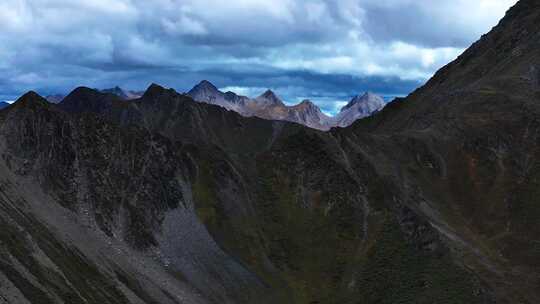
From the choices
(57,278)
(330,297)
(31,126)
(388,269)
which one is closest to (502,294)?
(388,269)

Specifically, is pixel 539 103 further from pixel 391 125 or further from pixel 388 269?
pixel 388 269

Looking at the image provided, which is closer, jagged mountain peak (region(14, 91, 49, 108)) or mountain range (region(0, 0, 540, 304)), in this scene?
mountain range (region(0, 0, 540, 304))

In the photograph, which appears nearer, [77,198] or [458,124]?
[77,198]

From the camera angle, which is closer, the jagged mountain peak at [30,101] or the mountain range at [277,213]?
the mountain range at [277,213]

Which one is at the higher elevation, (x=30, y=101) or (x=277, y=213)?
(x=30, y=101)

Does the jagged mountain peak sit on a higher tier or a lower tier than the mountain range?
higher

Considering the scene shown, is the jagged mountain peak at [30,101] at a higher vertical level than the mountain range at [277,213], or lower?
higher

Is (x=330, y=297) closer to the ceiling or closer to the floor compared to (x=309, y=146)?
closer to the floor

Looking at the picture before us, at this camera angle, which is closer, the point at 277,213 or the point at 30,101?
the point at 30,101
